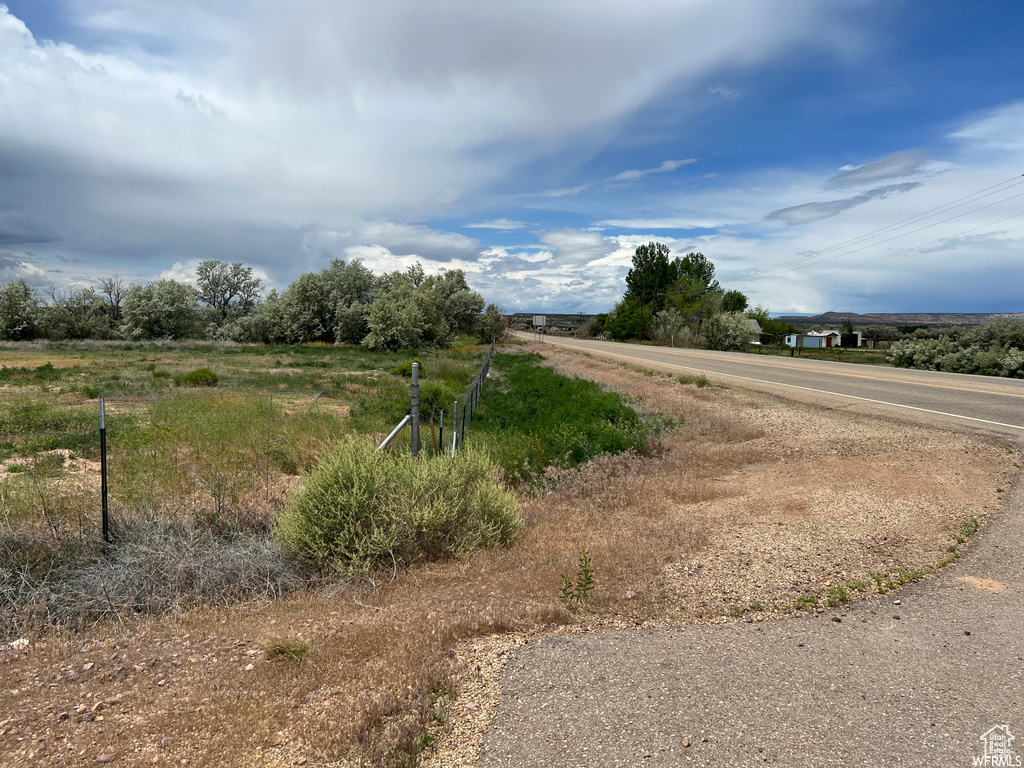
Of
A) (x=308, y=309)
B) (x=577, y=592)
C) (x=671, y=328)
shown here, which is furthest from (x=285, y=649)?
(x=671, y=328)

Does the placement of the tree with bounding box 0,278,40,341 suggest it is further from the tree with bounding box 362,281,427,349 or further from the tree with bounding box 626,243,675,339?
the tree with bounding box 626,243,675,339

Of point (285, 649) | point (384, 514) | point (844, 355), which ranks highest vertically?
point (844, 355)

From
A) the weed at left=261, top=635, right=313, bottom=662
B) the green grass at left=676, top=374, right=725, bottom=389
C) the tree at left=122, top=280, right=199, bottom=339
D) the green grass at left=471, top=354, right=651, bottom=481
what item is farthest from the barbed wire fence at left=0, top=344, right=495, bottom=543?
the tree at left=122, top=280, right=199, bottom=339

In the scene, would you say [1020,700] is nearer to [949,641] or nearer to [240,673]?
[949,641]

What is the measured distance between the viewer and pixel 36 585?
17.0 ft

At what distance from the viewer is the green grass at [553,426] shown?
32.0 feet

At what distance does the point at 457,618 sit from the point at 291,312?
62.7m

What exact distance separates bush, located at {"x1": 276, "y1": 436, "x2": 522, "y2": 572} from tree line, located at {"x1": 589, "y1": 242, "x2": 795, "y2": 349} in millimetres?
60186

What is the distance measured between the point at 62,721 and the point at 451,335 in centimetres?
6084

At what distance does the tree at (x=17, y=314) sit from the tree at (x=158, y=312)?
27.6 feet

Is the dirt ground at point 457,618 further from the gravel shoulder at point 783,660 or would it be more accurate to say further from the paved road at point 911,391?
the paved road at point 911,391

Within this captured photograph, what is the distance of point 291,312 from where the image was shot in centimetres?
6212

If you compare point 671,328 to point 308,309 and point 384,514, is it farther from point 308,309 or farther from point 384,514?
point 384,514

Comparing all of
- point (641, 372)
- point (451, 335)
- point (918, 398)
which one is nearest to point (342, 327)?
point (451, 335)
